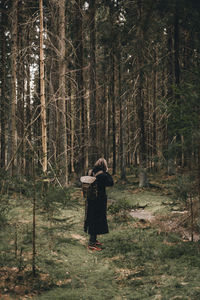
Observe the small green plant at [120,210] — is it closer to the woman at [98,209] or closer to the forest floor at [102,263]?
the forest floor at [102,263]

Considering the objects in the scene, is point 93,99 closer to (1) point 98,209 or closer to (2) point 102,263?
(1) point 98,209

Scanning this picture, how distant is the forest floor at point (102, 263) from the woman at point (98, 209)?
44 cm

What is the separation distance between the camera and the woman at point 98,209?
709 centimetres

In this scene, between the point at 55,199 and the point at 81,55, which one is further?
the point at 81,55

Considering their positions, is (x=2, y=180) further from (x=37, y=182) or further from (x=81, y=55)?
(x=81, y=55)

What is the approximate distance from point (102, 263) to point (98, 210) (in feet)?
4.58

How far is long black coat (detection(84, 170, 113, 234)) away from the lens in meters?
7.11

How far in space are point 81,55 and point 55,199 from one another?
12556mm

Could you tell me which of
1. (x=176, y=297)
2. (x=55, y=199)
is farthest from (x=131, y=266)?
(x=55, y=199)

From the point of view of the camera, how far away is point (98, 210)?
283 inches

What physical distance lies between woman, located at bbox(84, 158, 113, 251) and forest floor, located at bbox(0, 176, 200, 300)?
436 millimetres

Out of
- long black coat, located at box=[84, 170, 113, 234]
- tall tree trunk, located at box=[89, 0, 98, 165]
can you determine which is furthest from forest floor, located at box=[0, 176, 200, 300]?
tall tree trunk, located at box=[89, 0, 98, 165]

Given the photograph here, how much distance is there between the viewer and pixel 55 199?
216 inches

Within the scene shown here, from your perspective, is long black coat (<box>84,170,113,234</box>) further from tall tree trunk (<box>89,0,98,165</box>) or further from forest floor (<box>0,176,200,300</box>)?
tall tree trunk (<box>89,0,98,165</box>)
